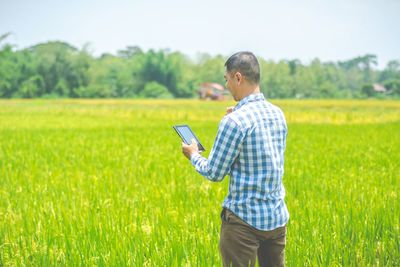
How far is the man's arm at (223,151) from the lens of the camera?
1.51 m

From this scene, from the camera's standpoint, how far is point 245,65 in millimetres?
1522

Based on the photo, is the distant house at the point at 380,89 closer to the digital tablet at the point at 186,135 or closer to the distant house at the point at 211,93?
the distant house at the point at 211,93

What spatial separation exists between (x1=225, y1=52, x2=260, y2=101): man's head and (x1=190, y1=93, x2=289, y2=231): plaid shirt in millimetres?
42

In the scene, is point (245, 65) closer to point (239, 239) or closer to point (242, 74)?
point (242, 74)

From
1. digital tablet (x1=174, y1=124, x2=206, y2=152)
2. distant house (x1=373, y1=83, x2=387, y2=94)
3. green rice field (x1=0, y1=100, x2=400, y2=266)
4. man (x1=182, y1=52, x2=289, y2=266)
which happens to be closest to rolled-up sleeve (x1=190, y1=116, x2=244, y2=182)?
man (x1=182, y1=52, x2=289, y2=266)

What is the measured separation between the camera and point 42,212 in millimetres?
3279

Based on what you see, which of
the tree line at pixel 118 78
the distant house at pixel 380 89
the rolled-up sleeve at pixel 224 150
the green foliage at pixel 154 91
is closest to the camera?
the rolled-up sleeve at pixel 224 150

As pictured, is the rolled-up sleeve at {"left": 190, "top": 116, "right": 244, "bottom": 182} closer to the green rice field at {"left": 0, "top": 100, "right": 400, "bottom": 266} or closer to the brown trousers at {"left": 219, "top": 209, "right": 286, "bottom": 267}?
the brown trousers at {"left": 219, "top": 209, "right": 286, "bottom": 267}

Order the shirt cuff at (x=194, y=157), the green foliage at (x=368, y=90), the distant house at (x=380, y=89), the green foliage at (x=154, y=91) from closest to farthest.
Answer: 1. the shirt cuff at (x=194, y=157)
2. the green foliage at (x=154, y=91)
3. the green foliage at (x=368, y=90)
4. the distant house at (x=380, y=89)

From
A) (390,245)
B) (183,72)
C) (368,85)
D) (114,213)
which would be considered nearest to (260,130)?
(390,245)

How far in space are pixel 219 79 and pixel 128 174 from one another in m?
71.8

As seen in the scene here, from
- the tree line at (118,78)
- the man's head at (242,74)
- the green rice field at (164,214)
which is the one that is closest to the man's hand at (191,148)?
the man's head at (242,74)

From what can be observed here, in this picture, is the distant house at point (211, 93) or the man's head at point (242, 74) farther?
the distant house at point (211, 93)

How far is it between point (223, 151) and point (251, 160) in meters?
0.14
